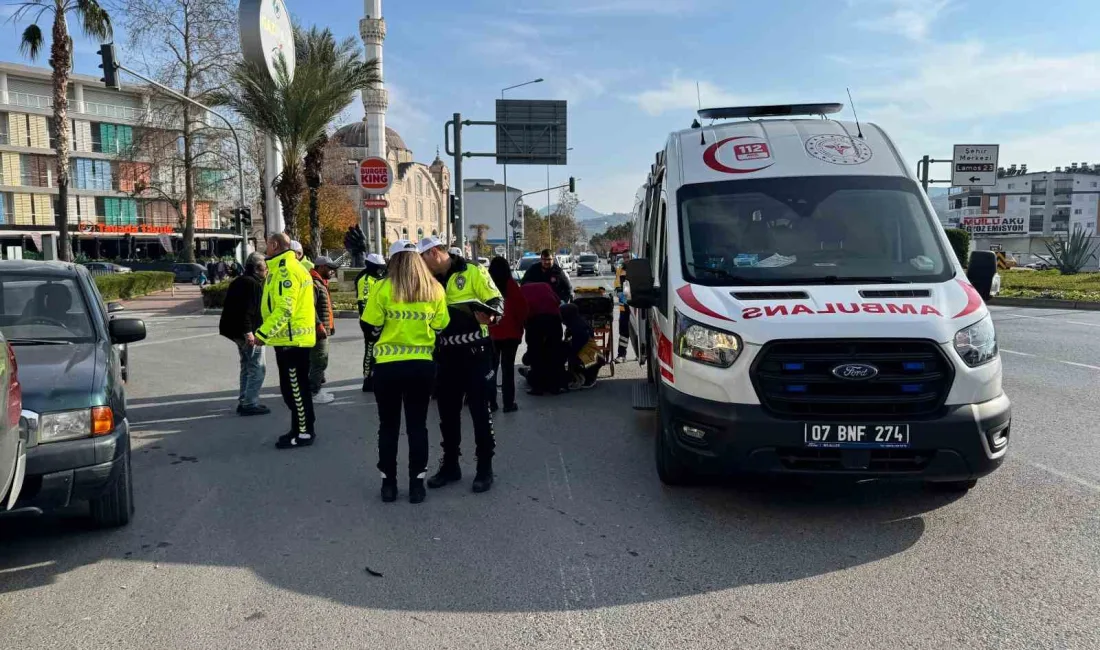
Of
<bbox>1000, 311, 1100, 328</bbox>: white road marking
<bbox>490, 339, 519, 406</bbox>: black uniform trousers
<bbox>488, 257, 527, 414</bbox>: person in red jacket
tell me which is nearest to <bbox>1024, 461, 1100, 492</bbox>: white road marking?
<bbox>488, 257, 527, 414</bbox>: person in red jacket

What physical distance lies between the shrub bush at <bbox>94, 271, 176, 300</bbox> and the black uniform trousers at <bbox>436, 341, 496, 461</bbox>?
83.5ft

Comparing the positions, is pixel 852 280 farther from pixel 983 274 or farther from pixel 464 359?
pixel 464 359

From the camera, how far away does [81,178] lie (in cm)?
6725

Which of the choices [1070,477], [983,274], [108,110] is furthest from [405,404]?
[108,110]

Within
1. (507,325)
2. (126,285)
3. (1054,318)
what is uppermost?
(507,325)

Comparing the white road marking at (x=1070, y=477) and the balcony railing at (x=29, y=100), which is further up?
the balcony railing at (x=29, y=100)

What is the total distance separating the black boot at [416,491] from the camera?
539cm

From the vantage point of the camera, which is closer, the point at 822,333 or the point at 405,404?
the point at 822,333

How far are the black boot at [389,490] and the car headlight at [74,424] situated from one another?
1726 mm

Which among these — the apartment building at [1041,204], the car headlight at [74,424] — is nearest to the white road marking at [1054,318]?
the car headlight at [74,424]

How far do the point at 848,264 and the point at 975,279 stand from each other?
0.96 m

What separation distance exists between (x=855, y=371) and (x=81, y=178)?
7538 cm

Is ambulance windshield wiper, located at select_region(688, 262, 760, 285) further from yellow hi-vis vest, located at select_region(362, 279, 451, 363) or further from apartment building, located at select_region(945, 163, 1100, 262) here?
apartment building, located at select_region(945, 163, 1100, 262)

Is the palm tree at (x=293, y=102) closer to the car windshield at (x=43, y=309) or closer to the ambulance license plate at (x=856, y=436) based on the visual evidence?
the car windshield at (x=43, y=309)
